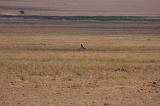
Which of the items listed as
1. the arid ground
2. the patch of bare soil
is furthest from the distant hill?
the patch of bare soil

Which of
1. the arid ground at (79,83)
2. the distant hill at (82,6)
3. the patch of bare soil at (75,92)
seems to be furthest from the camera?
the distant hill at (82,6)

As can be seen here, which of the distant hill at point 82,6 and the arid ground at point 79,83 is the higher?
the distant hill at point 82,6

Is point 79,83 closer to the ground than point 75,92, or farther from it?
farther from it

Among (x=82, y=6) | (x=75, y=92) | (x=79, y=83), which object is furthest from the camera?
(x=82, y=6)

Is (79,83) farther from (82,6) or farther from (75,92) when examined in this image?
(82,6)

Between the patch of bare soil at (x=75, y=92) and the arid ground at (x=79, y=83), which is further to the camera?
the arid ground at (x=79, y=83)

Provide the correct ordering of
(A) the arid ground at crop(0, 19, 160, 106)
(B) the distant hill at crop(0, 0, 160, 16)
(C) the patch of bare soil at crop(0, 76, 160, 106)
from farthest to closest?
1. (B) the distant hill at crop(0, 0, 160, 16)
2. (A) the arid ground at crop(0, 19, 160, 106)
3. (C) the patch of bare soil at crop(0, 76, 160, 106)

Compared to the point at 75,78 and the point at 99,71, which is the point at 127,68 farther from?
the point at 75,78

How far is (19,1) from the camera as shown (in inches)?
4318

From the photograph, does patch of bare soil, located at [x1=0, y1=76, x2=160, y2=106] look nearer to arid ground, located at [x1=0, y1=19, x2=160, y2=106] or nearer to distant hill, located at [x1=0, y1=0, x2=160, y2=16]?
arid ground, located at [x1=0, y1=19, x2=160, y2=106]

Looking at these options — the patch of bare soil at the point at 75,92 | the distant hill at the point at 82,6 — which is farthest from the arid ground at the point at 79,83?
the distant hill at the point at 82,6

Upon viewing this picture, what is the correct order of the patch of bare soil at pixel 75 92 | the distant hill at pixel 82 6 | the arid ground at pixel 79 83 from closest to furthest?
1. the patch of bare soil at pixel 75 92
2. the arid ground at pixel 79 83
3. the distant hill at pixel 82 6

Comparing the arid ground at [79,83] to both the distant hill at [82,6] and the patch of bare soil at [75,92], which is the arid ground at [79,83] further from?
the distant hill at [82,6]

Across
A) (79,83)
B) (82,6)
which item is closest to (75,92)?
(79,83)
